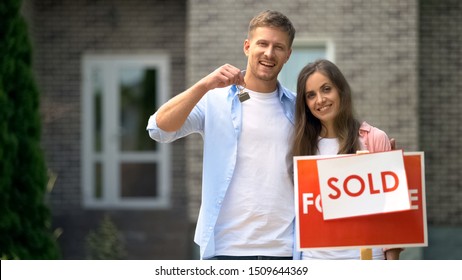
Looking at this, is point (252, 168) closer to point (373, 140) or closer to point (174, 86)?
point (373, 140)

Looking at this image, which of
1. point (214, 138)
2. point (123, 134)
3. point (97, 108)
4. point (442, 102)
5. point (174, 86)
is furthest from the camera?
point (123, 134)

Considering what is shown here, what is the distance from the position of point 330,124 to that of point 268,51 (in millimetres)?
427

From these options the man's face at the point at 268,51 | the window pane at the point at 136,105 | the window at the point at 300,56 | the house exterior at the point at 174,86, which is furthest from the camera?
the window pane at the point at 136,105

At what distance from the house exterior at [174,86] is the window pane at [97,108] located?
0.02 metres

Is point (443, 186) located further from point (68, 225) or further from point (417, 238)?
point (417, 238)

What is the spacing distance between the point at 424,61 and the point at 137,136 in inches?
165

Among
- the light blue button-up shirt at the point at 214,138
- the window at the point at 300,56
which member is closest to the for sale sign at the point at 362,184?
the light blue button-up shirt at the point at 214,138

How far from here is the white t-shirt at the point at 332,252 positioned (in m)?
3.72

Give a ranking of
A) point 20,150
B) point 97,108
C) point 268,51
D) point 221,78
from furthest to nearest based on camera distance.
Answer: point 97,108 → point 20,150 → point 268,51 → point 221,78

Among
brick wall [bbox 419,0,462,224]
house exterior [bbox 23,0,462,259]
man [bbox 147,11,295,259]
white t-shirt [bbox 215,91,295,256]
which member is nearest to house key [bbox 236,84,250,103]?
man [bbox 147,11,295,259]

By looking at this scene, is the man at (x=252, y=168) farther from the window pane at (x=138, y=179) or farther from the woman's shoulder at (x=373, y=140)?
the window pane at (x=138, y=179)

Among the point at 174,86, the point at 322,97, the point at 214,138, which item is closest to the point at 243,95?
the point at 214,138

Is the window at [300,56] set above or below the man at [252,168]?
above

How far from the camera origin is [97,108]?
1214cm
